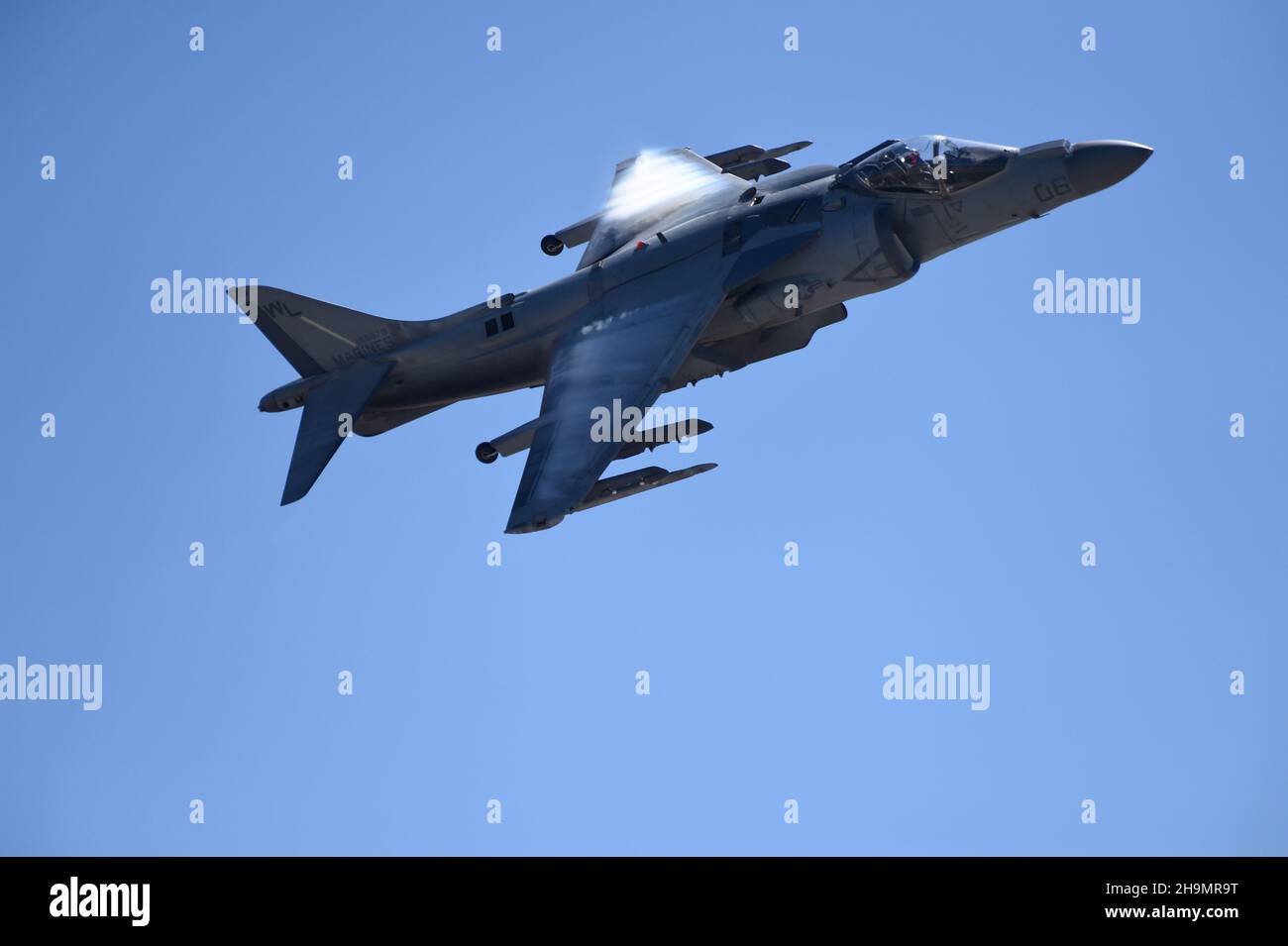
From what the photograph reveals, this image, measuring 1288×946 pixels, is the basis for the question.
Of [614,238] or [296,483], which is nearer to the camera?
[296,483]

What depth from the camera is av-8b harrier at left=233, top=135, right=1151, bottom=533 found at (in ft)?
122

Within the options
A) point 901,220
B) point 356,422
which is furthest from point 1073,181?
point 356,422

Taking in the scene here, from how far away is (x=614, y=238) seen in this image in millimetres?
43625

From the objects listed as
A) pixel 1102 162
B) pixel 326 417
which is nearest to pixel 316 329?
pixel 326 417

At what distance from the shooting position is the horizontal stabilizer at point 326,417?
39688mm

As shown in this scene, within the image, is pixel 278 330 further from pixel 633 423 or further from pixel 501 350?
pixel 633 423

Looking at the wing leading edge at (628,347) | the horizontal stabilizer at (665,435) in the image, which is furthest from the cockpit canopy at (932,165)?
the horizontal stabilizer at (665,435)

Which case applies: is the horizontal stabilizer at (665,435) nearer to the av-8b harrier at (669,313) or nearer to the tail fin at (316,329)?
the av-8b harrier at (669,313)

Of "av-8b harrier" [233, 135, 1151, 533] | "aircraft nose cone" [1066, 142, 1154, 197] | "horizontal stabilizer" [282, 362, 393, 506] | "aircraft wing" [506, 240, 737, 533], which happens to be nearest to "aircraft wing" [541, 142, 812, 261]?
"av-8b harrier" [233, 135, 1151, 533]

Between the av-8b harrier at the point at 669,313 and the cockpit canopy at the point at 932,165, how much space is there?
0.09 ft

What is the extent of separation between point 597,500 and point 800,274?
20.7 feet

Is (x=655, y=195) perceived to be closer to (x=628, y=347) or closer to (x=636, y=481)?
(x=628, y=347)

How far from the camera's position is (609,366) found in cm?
3794

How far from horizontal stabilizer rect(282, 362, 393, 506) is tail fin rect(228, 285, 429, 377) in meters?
0.48
